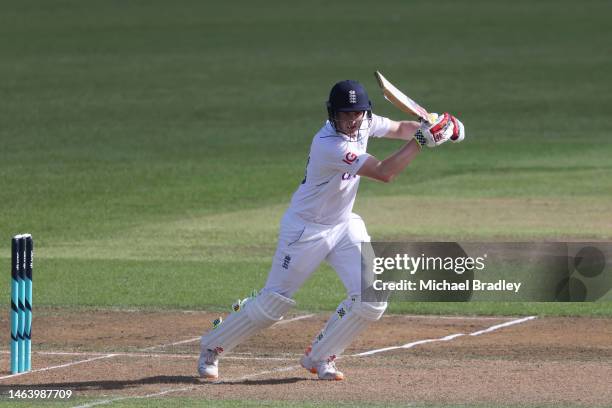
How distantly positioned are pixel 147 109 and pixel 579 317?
20.8 m

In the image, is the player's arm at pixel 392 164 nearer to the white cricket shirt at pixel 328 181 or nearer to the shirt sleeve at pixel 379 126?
the white cricket shirt at pixel 328 181

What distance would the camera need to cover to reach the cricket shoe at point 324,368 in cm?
1078

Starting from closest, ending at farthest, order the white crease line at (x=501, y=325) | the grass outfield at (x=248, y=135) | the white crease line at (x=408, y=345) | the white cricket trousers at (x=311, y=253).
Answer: the white cricket trousers at (x=311, y=253)
the white crease line at (x=408, y=345)
the white crease line at (x=501, y=325)
the grass outfield at (x=248, y=135)

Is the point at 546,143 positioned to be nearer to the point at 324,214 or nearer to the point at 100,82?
the point at 100,82

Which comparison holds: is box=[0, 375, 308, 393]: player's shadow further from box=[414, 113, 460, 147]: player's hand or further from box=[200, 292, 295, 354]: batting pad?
box=[414, 113, 460, 147]: player's hand

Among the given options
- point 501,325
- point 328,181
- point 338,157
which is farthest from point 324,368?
point 501,325

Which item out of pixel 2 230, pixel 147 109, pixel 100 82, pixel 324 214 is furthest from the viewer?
pixel 100 82

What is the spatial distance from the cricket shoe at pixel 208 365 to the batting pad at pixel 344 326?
0.71 m

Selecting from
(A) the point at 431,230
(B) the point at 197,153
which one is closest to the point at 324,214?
(A) the point at 431,230

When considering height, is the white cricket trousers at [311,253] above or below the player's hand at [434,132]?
below

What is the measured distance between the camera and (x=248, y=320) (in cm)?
1077

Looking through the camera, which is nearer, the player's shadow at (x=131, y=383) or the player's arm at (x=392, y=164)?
the player's arm at (x=392, y=164)

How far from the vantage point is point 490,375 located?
11.0m

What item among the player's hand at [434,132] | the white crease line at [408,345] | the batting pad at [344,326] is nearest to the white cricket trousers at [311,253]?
the batting pad at [344,326]
